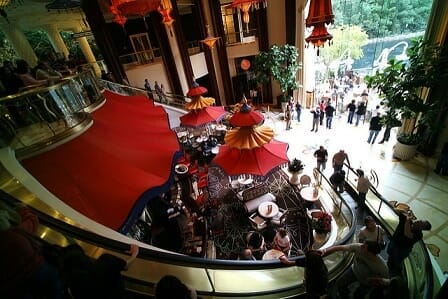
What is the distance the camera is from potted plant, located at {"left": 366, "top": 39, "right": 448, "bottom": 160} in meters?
6.72

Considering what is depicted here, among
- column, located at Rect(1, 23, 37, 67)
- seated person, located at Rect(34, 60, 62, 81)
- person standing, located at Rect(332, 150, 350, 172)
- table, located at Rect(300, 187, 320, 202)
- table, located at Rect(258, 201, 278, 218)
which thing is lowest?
table, located at Rect(300, 187, 320, 202)

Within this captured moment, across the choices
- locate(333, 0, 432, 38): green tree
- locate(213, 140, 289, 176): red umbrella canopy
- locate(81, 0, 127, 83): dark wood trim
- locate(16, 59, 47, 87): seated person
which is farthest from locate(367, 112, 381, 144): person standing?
locate(81, 0, 127, 83): dark wood trim

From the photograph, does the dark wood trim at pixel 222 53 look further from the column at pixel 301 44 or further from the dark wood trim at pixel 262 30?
the column at pixel 301 44

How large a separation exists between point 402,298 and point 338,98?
13.2 meters

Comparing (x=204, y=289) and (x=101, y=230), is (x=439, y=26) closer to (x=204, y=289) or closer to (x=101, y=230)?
(x=204, y=289)

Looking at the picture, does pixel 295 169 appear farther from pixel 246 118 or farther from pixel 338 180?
pixel 246 118

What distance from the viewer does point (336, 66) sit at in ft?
57.0

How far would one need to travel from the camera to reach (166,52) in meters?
12.8

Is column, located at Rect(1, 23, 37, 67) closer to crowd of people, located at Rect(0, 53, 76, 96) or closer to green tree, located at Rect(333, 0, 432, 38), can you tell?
crowd of people, located at Rect(0, 53, 76, 96)

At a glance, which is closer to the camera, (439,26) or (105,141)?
(105,141)

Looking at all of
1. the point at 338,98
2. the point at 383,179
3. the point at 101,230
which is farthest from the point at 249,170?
the point at 338,98

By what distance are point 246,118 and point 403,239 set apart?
358 centimetres

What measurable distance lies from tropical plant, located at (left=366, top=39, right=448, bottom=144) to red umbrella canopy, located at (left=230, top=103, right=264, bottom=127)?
17.5 feet

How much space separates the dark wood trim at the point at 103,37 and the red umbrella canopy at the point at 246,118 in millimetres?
8765
